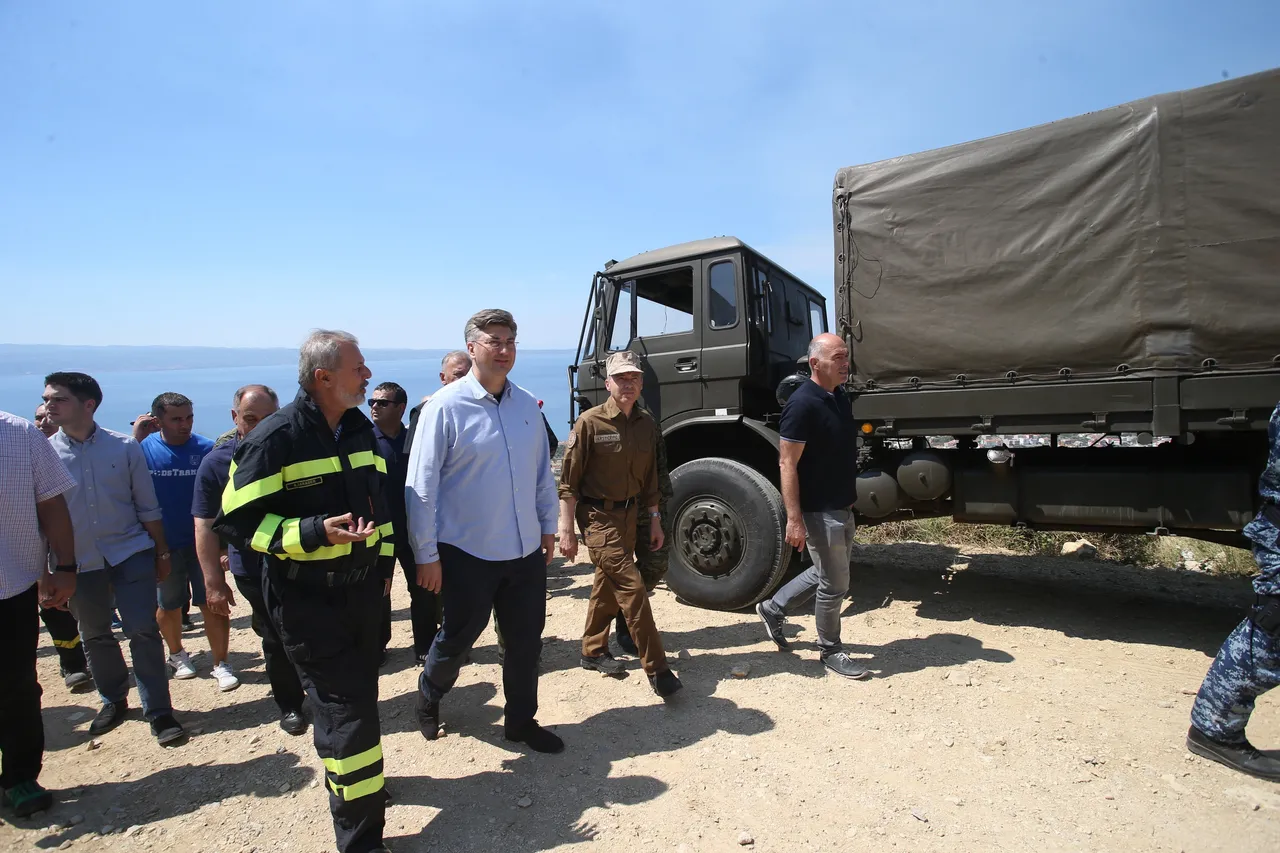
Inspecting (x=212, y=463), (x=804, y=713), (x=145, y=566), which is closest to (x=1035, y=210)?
(x=804, y=713)

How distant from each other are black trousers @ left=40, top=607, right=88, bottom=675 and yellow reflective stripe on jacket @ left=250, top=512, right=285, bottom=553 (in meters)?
2.82

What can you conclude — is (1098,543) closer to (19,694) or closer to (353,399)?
(353,399)

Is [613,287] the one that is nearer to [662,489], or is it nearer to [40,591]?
[662,489]

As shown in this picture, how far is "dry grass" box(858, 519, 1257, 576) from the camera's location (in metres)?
5.36

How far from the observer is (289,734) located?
314 centimetres

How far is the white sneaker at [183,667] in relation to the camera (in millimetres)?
3941

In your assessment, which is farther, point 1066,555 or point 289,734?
point 1066,555

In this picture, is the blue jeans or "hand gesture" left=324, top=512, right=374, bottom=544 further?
the blue jeans

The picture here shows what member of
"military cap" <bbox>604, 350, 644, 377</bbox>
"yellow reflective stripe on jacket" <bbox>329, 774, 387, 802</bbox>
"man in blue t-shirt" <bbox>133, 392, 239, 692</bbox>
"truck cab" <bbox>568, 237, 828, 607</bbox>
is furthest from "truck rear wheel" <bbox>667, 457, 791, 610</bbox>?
"man in blue t-shirt" <bbox>133, 392, 239, 692</bbox>

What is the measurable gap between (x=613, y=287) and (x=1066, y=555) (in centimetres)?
451

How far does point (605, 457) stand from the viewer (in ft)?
11.3

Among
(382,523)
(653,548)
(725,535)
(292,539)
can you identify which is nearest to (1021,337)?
(725,535)

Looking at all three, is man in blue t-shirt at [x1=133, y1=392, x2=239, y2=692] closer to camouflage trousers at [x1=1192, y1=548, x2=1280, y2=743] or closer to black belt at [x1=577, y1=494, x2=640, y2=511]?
black belt at [x1=577, y1=494, x2=640, y2=511]

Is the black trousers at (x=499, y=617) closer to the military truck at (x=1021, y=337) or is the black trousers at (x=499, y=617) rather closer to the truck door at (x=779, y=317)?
the military truck at (x=1021, y=337)
